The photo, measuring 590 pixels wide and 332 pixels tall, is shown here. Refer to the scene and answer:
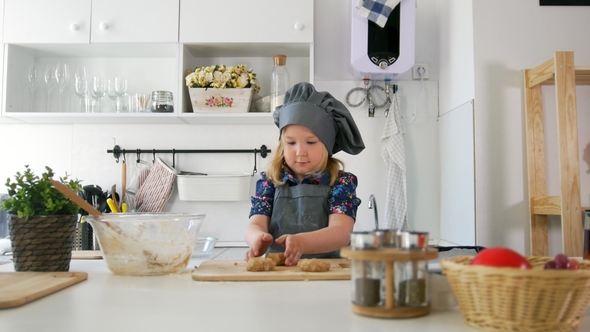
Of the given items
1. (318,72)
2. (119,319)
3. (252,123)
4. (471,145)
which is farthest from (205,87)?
(119,319)

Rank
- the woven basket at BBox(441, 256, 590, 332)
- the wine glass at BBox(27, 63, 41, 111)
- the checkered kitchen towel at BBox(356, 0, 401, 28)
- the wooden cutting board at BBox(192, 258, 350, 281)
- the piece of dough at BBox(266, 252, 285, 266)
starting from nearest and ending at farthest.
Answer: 1. the woven basket at BBox(441, 256, 590, 332)
2. the wooden cutting board at BBox(192, 258, 350, 281)
3. the piece of dough at BBox(266, 252, 285, 266)
4. the checkered kitchen towel at BBox(356, 0, 401, 28)
5. the wine glass at BBox(27, 63, 41, 111)

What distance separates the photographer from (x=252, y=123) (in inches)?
89.0

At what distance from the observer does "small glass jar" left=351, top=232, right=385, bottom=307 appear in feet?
1.77

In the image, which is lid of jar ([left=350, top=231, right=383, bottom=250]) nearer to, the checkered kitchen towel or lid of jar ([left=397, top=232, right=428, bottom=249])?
lid of jar ([left=397, top=232, right=428, bottom=249])

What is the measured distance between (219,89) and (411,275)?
5.30ft

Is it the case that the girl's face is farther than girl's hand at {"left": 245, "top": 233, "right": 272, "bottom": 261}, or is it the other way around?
the girl's face

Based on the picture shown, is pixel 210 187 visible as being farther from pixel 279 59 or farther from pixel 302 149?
pixel 302 149

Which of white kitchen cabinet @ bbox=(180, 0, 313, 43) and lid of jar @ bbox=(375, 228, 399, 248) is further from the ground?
white kitchen cabinet @ bbox=(180, 0, 313, 43)

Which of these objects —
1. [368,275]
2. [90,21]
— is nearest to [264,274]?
[368,275]

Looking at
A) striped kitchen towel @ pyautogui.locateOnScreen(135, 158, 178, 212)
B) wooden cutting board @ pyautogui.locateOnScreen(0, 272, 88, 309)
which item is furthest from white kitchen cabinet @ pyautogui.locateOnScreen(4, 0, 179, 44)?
wooden cutting board @ pyautogui.locateOnScreen(0, 272, 88, 309)

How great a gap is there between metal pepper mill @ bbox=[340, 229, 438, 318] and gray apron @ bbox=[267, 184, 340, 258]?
0.85 metres

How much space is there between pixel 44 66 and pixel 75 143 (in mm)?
372

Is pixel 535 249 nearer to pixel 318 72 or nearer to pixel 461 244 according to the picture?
pixel 461 244

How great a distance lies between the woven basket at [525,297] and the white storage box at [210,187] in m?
1.74
